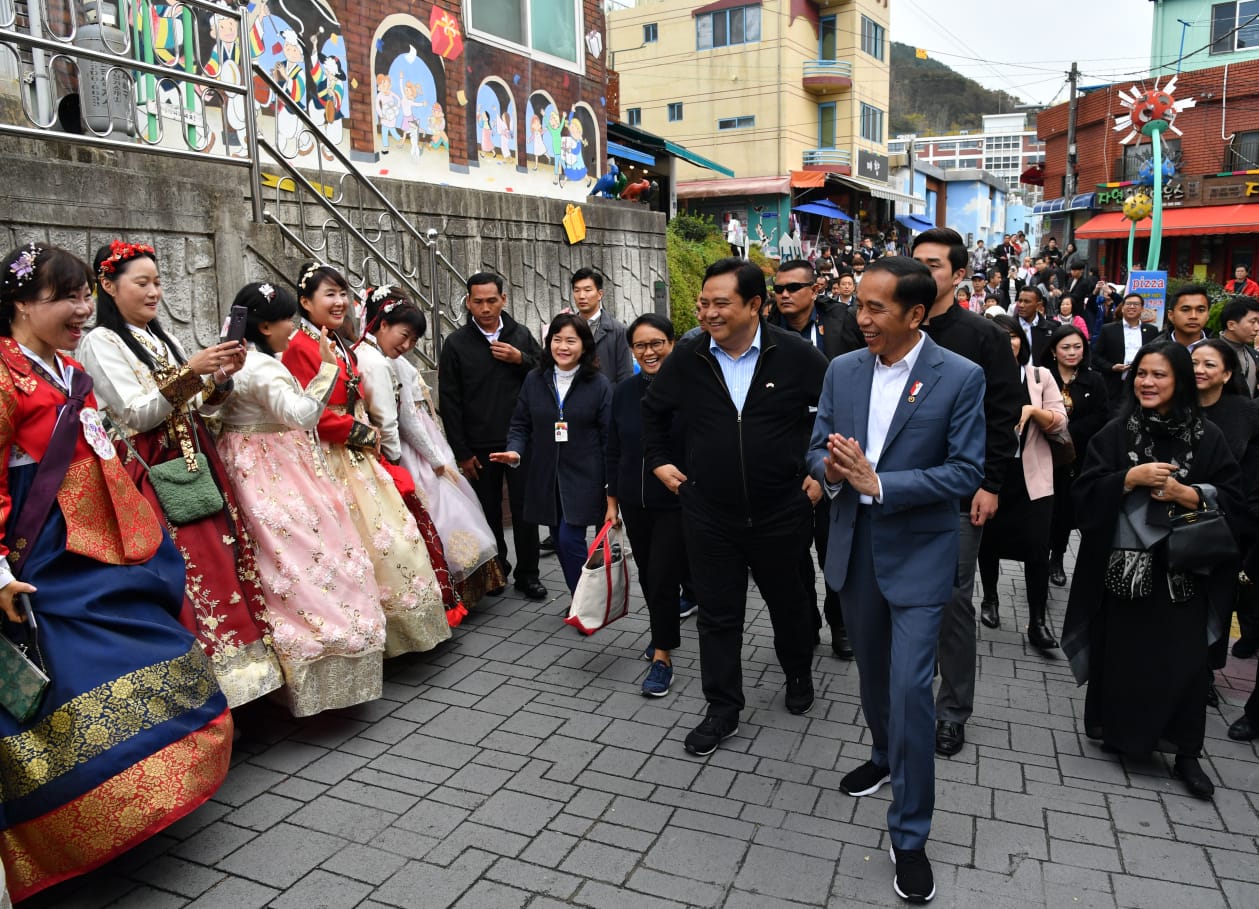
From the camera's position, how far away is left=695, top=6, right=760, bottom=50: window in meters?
32.8

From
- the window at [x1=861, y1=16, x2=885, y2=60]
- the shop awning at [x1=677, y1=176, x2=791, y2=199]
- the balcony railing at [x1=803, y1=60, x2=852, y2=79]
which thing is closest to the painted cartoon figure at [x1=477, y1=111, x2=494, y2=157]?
the shop awning at [x1=677, y1=176, x2=791, y2=199]

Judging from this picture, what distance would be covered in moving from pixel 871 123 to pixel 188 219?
117 feet

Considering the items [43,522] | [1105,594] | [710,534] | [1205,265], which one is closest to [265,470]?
[43,522]

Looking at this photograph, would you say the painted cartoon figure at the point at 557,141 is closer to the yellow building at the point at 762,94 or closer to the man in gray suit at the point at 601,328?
the man in gray suit at the point at 601,328

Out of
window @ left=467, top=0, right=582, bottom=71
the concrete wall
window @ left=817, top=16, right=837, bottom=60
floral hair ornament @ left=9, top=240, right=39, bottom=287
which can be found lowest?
floral hair ornament @ left=9, top=240, right=39, bottom=287

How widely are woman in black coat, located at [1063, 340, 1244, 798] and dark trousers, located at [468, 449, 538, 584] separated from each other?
11.1 ft

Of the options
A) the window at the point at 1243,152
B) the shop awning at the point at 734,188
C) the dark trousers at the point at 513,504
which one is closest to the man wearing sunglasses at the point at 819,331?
the dark trousers at the point at 513,504

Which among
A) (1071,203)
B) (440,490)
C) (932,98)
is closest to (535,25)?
(440,490)

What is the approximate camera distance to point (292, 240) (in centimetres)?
619

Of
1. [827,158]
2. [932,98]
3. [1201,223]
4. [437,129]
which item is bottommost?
[1201,223]

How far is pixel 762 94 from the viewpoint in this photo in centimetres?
3322

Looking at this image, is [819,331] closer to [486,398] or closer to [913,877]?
[486,398]

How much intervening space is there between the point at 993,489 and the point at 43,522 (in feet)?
11.4

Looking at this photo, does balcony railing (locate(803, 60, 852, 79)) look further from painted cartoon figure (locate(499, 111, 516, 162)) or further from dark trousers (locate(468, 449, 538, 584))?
dark trousers (locate(468, 449, 538, 584))
